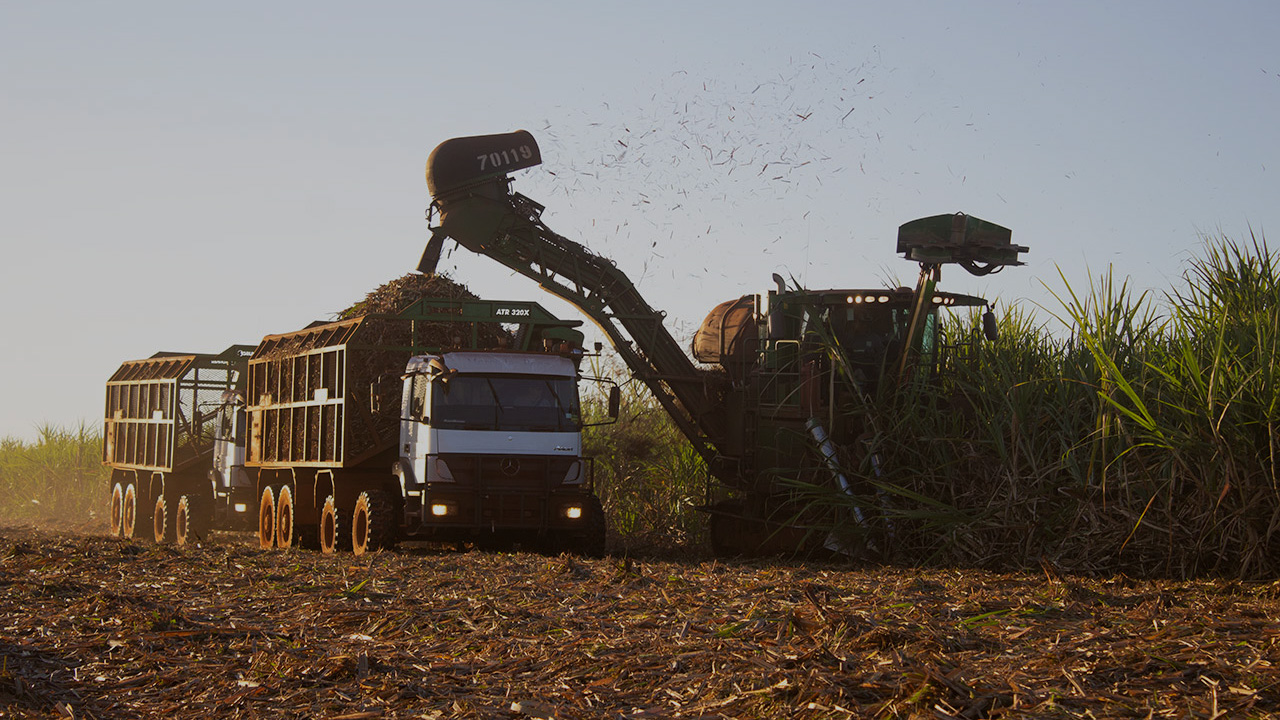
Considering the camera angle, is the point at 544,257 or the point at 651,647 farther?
the point at 544,257

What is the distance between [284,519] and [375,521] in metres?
3.86

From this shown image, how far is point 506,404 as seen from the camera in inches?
637

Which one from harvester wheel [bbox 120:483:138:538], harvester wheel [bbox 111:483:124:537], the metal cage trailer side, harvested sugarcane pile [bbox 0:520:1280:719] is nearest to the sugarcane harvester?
harvested sugarcane pile [bbox 0:520:1280:719]

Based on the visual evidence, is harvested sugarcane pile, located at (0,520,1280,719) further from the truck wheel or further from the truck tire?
the truck tire

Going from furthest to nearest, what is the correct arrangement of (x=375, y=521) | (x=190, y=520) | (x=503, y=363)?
(x=190, y=520)
(x=375, y=521)
(x=503, y=363)

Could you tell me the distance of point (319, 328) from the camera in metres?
19.0

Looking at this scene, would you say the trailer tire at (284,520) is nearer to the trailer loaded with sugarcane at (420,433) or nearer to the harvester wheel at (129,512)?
the trailer loaded with sugarcane at (420,433)

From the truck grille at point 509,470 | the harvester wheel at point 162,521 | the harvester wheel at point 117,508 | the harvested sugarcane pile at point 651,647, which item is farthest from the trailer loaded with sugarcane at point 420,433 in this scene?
the harvester wheel at point 117,508

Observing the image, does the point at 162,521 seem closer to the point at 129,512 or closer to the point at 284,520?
the point at 129,512

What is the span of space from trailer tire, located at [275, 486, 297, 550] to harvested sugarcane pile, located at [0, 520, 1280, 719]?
7261 mm

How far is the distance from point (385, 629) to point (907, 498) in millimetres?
6803

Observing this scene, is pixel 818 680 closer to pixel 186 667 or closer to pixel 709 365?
pixel 186 667

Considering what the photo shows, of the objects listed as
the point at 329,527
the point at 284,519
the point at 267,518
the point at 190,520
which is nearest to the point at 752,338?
the point at 329,527

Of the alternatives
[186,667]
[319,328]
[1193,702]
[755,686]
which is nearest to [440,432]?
[319,328]
